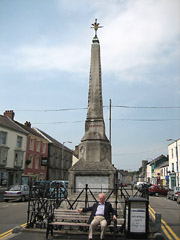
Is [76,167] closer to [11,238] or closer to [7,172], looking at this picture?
[11,238]

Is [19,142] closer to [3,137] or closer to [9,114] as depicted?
[3,137]

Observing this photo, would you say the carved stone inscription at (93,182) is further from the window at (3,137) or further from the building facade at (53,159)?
the building facade at (53,159)

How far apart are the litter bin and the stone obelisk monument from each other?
202 cm

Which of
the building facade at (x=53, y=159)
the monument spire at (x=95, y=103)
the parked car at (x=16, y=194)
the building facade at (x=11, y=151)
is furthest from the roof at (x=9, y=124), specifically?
the monument spire at (x=95, y=103)

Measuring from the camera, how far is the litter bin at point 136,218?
22.2ft

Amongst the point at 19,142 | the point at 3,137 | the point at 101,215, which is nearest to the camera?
the point at 101,215

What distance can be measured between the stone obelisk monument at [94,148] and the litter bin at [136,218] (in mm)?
2025

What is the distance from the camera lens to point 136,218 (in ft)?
22.6

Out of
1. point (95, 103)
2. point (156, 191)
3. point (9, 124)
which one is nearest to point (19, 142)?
point (9, 124)

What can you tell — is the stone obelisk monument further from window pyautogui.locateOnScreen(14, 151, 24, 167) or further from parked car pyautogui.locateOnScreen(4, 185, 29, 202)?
window pyautogui.locateOnScreen(14, 151, 24, 167)

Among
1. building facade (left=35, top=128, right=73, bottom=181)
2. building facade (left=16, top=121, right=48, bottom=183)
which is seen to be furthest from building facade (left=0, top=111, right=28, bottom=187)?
building facade (left=35, top=128, right=73, bottom=181)

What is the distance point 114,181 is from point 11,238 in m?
4.11

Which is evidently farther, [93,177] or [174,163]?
[174,163]

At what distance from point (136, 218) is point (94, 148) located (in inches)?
146
